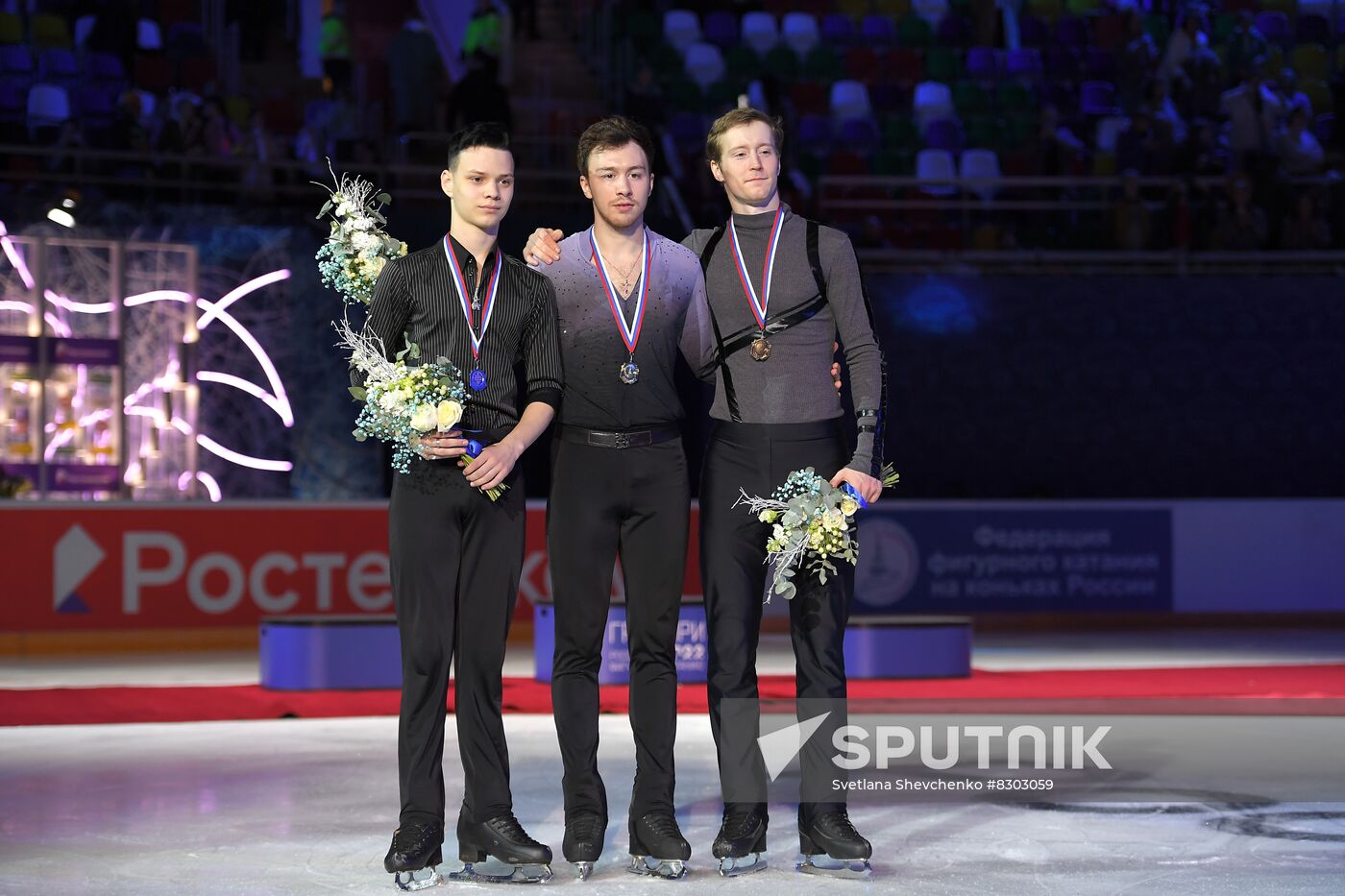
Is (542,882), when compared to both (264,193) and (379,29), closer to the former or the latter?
(264,193)

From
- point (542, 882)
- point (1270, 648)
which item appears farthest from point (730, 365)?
point (1270, 648)

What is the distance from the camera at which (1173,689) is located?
905 centimetres

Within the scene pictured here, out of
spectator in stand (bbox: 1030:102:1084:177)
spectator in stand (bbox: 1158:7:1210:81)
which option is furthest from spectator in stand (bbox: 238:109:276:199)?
spectator in stand (bbox: 1158:7:1210:81)

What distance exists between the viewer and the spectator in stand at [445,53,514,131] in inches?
539

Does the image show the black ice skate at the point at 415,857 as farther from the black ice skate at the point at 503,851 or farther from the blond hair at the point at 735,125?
the blond hair at the point at 735,125

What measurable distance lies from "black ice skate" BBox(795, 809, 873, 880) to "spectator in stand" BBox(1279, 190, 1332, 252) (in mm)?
10977

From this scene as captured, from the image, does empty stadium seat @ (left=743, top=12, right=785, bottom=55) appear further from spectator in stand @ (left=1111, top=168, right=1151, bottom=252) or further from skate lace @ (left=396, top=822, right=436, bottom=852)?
skate lace @ (left=396, top=822, right=436, bottom=852)

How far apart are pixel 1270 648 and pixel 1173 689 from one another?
3.12 m

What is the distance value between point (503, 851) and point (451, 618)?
65 cm

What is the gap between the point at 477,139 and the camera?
4.57m

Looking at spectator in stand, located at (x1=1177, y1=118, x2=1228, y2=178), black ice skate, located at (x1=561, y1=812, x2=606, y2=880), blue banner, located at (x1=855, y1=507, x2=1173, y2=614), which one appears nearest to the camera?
black ice skate, located at (x1=561, y1=812, x2=606, y2=880)

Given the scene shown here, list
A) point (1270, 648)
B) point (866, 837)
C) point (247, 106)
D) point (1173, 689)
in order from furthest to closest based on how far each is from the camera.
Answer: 1. point (247, 106)
2. point (1270, 648)
3. point (1173, 689)
4. point (866, 837)

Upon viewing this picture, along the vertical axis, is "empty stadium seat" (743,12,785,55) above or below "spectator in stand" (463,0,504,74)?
above

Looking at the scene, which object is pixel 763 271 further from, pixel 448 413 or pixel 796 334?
pixel 448 413
